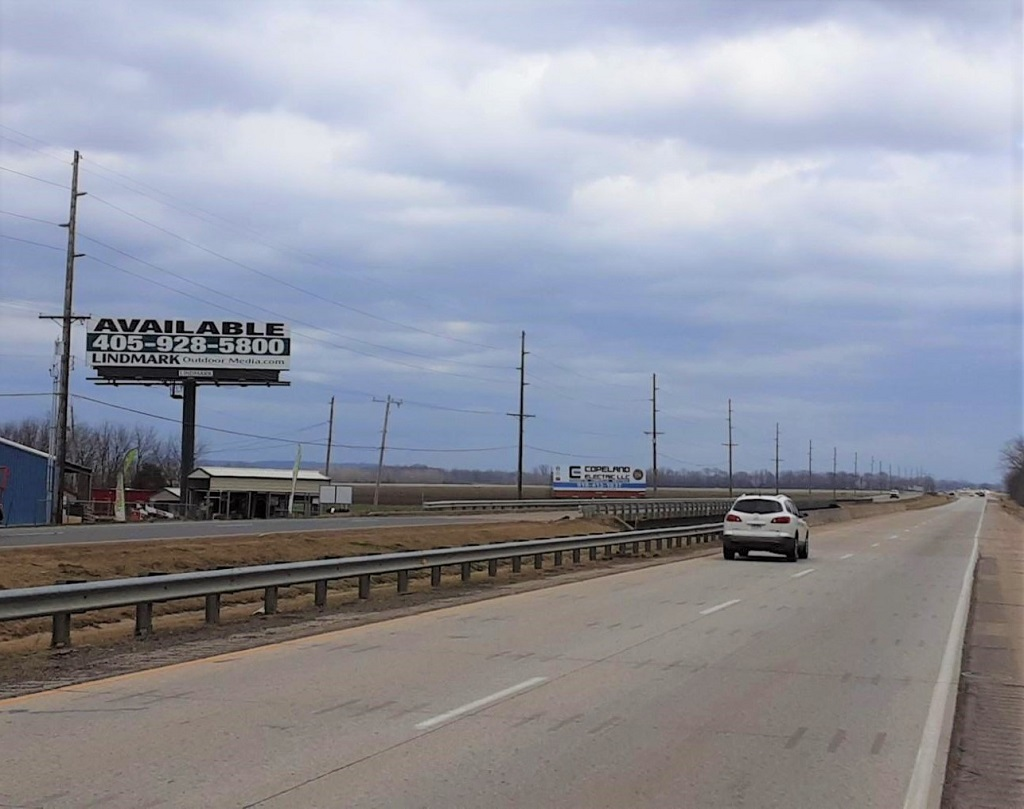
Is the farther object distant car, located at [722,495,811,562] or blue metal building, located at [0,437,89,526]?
blue metal building, located at [0,437,89,526]

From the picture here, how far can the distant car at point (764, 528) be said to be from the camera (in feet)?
94.8

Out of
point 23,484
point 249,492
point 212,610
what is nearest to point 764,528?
point 212,610

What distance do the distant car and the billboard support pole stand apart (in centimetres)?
3642

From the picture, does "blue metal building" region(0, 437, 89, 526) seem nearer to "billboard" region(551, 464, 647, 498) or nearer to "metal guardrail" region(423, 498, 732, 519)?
"metal guardrail" region(423, 498, 732, 519)

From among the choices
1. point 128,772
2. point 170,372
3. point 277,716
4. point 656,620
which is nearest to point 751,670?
point 656,620

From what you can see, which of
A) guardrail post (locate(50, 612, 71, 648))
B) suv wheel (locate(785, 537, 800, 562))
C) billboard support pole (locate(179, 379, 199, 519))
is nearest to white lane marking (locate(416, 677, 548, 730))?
guardrail post (locate(50, 612, 71, 648))

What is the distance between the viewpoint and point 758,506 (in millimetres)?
29656

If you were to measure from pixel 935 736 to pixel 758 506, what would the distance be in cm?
2132

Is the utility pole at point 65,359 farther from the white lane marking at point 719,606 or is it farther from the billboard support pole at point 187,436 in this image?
the white lane marking at point 719,606

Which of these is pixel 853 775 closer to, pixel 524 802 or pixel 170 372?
pixel 524 802

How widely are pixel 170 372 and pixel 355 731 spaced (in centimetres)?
5941

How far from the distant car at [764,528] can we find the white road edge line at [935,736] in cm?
1286

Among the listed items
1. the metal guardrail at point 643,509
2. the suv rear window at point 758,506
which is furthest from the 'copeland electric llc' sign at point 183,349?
the suv rear window at point 758,506

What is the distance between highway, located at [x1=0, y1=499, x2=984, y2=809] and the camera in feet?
21.7
